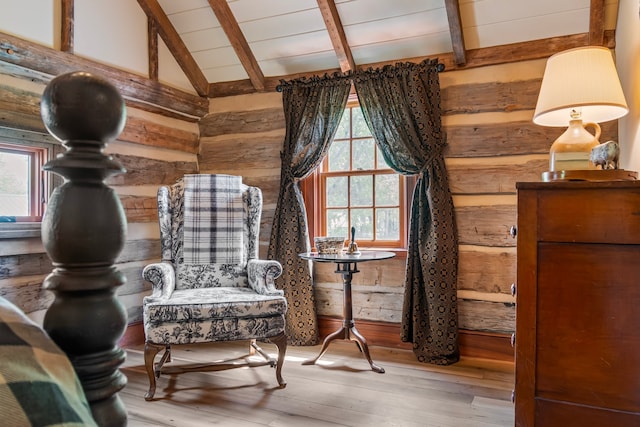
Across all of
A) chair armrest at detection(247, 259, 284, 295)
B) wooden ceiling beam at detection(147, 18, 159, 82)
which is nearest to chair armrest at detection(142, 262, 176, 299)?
chair armrest at detection(247, 259, 284, 295)

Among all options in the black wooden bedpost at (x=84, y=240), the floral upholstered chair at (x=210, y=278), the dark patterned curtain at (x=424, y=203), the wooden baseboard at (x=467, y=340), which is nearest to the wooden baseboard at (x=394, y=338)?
the wooden baseboard at (x=467, y=340)

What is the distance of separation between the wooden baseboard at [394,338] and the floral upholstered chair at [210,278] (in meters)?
0.65

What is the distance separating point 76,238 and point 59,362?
0.19 metres

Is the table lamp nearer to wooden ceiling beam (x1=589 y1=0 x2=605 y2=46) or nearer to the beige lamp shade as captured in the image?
the beige lamp shade

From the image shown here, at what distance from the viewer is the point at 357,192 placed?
3.48 meters

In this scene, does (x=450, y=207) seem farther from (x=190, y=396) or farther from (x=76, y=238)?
(x=76, y=238)

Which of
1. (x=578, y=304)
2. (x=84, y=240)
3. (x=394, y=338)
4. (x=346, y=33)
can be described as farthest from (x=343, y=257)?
(x=84, y=240)

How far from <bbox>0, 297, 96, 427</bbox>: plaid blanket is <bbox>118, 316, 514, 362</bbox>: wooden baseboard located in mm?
2625

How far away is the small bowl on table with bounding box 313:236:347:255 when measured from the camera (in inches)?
113

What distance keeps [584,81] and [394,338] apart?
2.18 metres

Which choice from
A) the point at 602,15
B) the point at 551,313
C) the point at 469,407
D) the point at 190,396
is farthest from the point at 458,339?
the point at 602,15

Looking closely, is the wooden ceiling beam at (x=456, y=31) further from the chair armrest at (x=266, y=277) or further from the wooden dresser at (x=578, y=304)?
the chair armrest at (x=266, y=277)

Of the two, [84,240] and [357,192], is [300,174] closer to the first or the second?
[357,192]

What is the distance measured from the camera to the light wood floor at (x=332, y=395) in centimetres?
210
